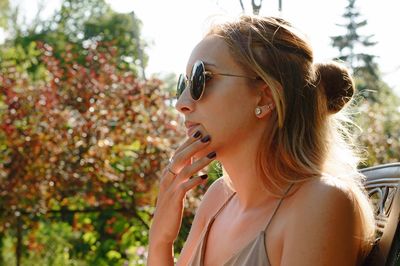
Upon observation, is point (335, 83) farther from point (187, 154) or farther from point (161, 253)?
point (161, 253)

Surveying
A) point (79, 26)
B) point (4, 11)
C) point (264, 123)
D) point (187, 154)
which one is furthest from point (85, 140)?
point (79, 26)

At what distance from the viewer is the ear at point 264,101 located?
194 centimetres

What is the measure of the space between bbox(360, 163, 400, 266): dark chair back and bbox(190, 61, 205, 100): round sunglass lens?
542 mm

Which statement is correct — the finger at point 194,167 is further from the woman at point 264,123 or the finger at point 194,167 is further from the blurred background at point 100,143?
the blurred background at point 100,143

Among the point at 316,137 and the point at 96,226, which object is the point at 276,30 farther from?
the point at 96,226

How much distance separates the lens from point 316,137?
194 centimetres

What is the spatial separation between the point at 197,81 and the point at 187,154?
22 cm

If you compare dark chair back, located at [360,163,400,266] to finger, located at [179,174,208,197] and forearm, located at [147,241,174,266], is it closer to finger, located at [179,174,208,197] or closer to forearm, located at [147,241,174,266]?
finger, located at [179,174,208,197]

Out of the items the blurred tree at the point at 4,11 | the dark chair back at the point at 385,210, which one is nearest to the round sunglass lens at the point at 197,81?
the dark chair back at the point at 385,210

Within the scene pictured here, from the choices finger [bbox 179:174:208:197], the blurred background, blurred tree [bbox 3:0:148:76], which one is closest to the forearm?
finger [bbox 179:174:208:197]

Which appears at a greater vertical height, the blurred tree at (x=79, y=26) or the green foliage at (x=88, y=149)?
the blurred tree at (x=79, y=26)

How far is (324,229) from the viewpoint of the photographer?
1.69 meters

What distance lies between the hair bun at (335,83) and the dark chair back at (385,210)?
0.71 ft

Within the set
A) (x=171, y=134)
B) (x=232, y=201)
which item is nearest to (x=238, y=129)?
(x=232, y=201)
